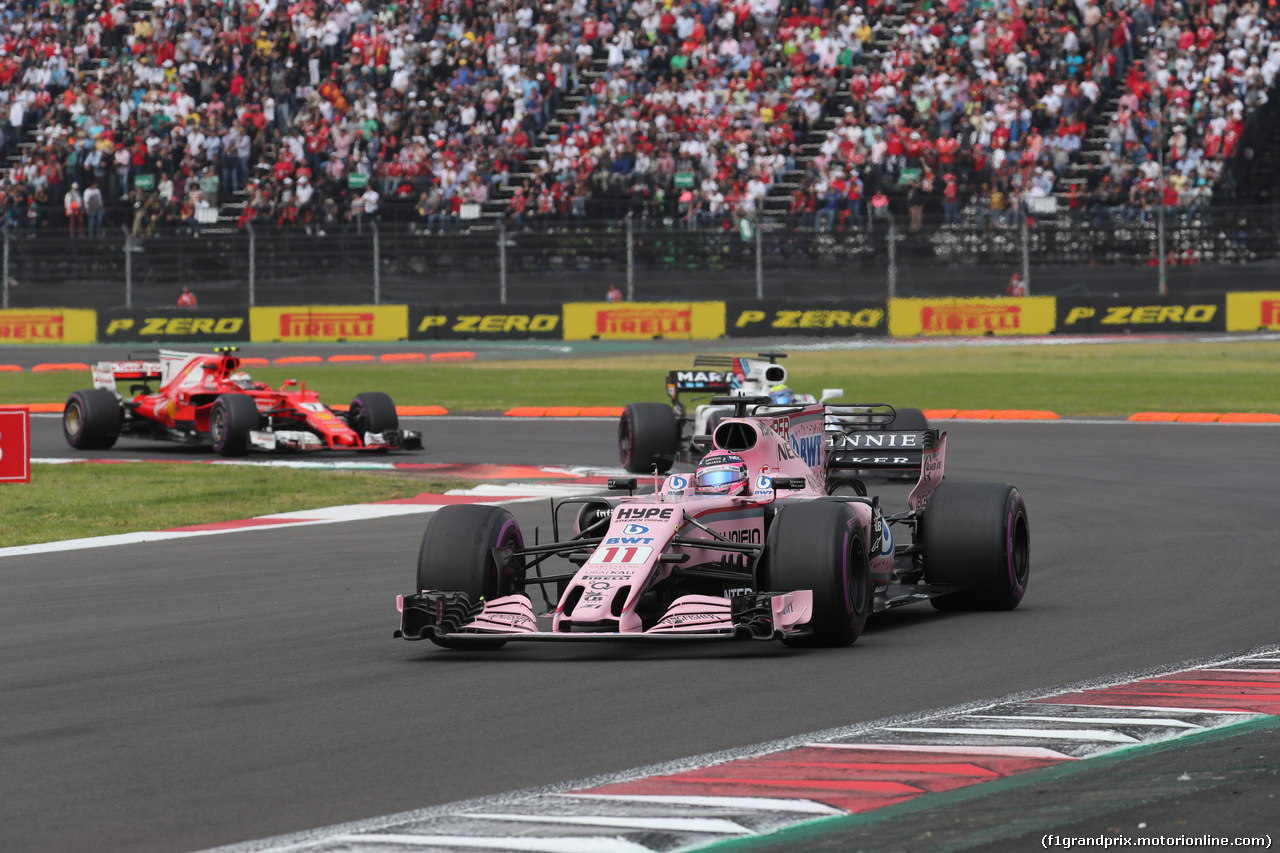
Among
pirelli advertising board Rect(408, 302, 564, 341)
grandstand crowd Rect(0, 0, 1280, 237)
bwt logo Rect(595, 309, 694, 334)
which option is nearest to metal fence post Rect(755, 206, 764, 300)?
grandstand crowd Rect(0, 0, 1280, 237)

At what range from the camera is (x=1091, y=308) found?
36531 millimetres

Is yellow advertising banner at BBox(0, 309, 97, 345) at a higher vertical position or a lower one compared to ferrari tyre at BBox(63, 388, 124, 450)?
higher

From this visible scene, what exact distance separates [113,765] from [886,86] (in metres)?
35.0

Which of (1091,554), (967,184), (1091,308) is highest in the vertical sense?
(967,184)

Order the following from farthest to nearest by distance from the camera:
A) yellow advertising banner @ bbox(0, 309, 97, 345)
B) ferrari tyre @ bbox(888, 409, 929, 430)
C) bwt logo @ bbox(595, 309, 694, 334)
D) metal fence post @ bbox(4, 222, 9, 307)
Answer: yellow advertising banner @ bbox(0, 309, 97, 345) → metal fence post @ bbox(4, 222, 9, 307) → bwt logo @ bbox(595, 309, 694, 334) → ferrari tyre @ bbox(888, 409, 929, 430)

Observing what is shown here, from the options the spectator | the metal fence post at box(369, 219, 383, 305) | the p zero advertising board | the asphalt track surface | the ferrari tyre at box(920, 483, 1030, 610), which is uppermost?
the spectator

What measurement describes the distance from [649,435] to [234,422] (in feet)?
16.6

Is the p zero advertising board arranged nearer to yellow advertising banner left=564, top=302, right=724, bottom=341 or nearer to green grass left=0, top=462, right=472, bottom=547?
yellow advertising banner left=564, top=302, right=724, bottom=341

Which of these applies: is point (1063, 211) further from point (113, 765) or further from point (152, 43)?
point (113, 765)

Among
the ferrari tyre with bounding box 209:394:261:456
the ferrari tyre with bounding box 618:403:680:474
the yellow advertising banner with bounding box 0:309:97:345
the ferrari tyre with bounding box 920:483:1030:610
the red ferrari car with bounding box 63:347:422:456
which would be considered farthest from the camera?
the yellow advertising banner with bounding box 0:309:97:345

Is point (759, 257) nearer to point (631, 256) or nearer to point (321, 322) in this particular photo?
point (631, 256)

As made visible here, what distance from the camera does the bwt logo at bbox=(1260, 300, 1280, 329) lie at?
35906mm

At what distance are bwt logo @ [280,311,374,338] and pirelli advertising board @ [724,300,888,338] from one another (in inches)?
332

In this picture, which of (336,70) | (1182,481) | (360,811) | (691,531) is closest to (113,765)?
(360,811)
